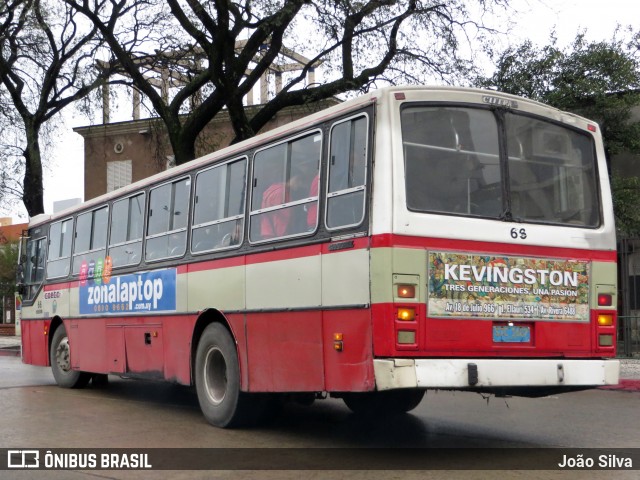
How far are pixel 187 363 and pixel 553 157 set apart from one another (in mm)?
4703

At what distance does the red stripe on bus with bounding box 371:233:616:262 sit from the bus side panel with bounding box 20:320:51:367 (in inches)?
357

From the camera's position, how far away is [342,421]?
33.9 feet

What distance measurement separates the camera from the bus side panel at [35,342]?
1479cm

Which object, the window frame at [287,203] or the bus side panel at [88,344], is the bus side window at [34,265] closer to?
the bus side panel at [88,344]

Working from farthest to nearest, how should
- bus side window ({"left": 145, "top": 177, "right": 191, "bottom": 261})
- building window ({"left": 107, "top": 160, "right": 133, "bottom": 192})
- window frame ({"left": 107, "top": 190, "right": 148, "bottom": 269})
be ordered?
building window ({"left": 107, "top": 160, "right": 133, "bottom": 192}) → window frame ({"left": 107, "top": 190, "right": 148, "bottom": 269}) → bus side window ({"left": 145, "top": 177, "right": 191, "bottom": 261})

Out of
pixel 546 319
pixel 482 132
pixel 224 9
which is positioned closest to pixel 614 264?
pixel 546 319

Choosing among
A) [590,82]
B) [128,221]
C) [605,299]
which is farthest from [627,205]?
[605,299]

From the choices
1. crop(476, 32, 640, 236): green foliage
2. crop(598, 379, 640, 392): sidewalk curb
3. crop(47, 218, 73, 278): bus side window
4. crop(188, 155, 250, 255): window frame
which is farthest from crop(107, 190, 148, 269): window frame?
crop(476, 32, 640, 236): green foliage

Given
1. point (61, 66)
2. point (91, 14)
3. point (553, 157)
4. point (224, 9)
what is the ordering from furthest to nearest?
point (61, 66)
point (91, 14)
point (224, 9)
point (553, 157)

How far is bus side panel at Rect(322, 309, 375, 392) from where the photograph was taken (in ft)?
24.1

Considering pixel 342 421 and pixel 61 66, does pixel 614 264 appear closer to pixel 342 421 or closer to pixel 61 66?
pixel 342 421

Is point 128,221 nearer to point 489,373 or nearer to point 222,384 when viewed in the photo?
point 222,384

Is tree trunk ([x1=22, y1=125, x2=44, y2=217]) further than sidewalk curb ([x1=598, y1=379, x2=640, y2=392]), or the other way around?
tree trunk ([x1=22, y1=125, x2=44, y2=217])

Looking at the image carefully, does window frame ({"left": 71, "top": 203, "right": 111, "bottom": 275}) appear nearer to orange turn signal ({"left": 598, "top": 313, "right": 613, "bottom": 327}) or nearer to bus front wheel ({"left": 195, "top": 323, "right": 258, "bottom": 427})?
bus front wheel ({"left": 195, "top": 323, "right": 258, "bottom": 427})
